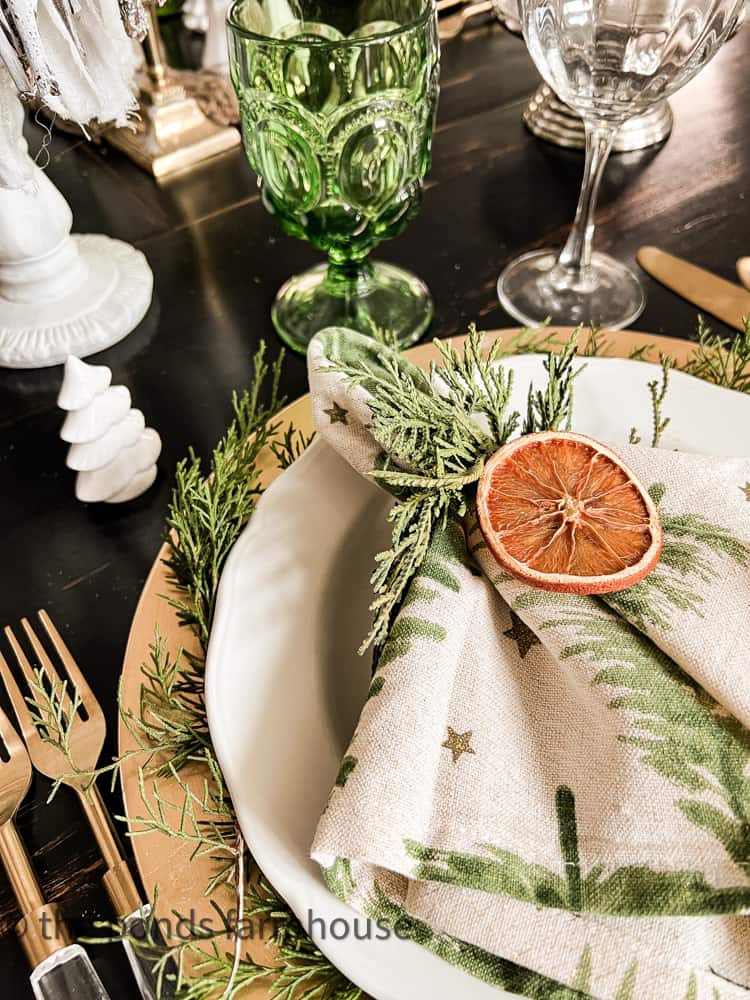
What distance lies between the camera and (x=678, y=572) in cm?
36

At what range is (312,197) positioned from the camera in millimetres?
577

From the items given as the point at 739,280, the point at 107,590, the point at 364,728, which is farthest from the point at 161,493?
the point at 739,280

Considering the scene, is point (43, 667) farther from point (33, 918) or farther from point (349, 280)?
point (349, 280)

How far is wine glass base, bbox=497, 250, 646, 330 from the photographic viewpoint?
0.69m

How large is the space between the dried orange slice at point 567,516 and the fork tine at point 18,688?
246 mm

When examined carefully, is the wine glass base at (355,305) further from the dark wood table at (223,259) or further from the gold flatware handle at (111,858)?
the gold flatware handle at (111,858)

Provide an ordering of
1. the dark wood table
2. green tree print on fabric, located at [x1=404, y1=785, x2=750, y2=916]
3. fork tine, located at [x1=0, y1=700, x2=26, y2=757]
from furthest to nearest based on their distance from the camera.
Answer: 1. the dark wood table
2. fork tine, located at [x1=0, y1=700, x2=26, y2=757]
3. green tree print on fabric, located at [x1=404, y1=785, x2=750, y2=916]

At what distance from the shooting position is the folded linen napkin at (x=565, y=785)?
0.29 metres

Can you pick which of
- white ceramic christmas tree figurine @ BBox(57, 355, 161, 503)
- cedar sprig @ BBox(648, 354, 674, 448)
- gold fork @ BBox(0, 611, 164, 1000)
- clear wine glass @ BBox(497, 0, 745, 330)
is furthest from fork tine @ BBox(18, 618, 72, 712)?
clear wine glass @ BBox(497, 0, 745, 330)

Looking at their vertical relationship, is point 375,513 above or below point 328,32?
below

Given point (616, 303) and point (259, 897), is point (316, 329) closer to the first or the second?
point (616, 303)

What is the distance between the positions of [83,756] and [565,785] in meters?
0.23

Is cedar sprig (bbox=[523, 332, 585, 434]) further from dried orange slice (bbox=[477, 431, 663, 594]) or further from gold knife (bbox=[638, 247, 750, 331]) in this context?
gold knife (bbox=[638, 247, 750, 331])

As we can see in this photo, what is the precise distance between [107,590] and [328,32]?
1.42 feet
